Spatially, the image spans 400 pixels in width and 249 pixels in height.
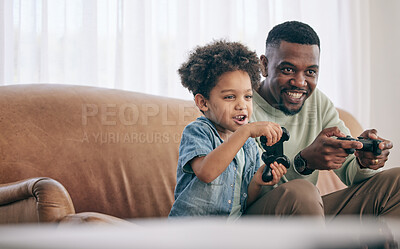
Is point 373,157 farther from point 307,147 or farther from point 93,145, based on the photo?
point 93,145

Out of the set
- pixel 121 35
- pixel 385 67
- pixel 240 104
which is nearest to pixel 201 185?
pixel 240 104

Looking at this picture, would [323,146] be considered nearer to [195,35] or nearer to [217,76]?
[217,76]

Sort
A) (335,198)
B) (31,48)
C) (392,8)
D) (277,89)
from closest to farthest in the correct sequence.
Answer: (335,198) < (277,89) < (31,48) < (392,8)

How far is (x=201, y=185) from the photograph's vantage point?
106 cm

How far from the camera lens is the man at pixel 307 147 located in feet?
3.33

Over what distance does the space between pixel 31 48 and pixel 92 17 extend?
0.31 m

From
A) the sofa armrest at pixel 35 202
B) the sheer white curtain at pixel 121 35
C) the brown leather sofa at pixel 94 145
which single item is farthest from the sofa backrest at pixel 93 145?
the sheer white curtain at pixel 121 35

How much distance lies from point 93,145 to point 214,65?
0.56 metres

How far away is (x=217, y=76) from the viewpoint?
1.14 meters

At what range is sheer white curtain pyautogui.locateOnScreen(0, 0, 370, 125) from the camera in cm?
195

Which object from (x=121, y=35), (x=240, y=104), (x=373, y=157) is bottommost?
(x=373, y=157)

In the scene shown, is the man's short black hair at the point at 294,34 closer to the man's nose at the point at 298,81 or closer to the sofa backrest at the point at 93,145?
the man's nose at the point at 298,81

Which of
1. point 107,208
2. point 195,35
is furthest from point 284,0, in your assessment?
point 107,208

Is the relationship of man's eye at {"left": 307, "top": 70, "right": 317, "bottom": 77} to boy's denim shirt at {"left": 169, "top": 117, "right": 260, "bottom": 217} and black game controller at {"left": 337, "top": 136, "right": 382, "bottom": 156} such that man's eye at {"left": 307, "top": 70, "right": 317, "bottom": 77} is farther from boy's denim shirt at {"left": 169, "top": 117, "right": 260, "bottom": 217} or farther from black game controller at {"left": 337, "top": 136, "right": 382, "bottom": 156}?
boy's denim shirt at {"left": 169, "top": 117, "right": 260, "bottom": 217}
